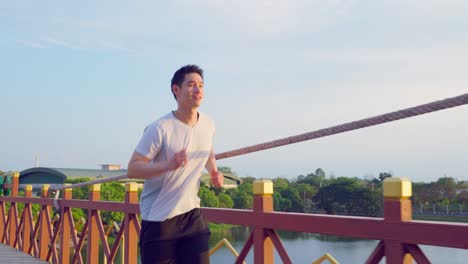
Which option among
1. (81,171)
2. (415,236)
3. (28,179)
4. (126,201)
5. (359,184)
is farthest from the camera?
(81,171)

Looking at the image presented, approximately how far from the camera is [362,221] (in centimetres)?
186

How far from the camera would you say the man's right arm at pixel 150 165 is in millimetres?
1861

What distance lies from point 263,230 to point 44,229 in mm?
3983

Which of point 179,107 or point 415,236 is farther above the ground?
point 179,107

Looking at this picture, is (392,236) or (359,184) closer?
(392,236)

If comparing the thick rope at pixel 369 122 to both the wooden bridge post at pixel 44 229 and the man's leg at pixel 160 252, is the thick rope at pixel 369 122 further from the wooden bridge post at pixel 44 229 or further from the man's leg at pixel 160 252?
the wooden bridge post at pixel 44 229

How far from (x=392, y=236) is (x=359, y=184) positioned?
3.17 meters

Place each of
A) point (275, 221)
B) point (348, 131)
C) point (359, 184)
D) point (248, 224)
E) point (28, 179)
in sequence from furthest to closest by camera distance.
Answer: point (28, 179)
point (359, 184)
point (248, 224)
point (275, 221)
point (348, 131)

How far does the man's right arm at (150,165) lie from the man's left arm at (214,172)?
0.97 ft

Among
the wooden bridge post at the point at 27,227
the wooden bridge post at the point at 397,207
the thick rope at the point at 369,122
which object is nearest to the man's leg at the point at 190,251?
the thick rope at the point at 369,122

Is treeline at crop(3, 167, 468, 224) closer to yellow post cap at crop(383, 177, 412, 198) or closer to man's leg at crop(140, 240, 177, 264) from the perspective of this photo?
man's leg at crop(140, 240, 177, 264)

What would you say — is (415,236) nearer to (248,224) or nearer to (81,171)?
(248,224)

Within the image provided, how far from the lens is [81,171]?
3831 cm

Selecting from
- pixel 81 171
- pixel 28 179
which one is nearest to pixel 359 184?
pixel 28 179
